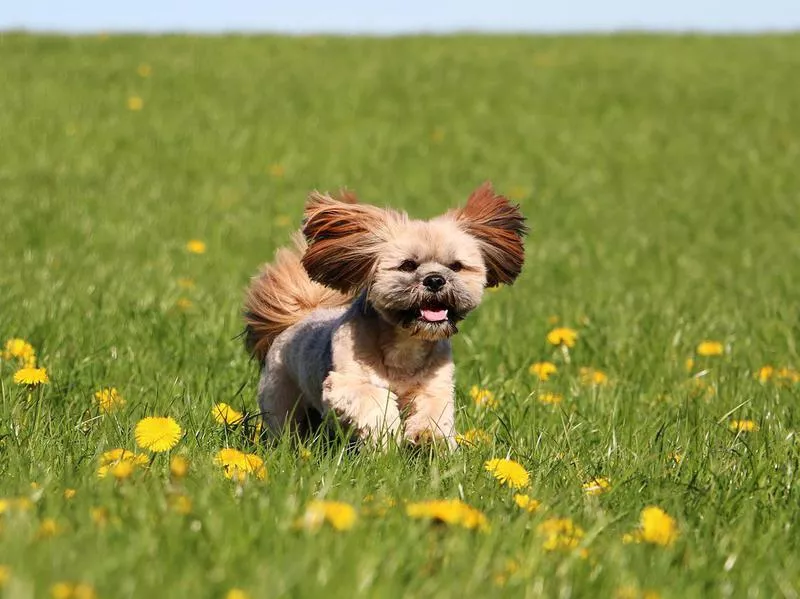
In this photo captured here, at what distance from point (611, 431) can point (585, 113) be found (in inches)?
555

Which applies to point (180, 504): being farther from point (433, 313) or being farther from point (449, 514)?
point (433, 313)

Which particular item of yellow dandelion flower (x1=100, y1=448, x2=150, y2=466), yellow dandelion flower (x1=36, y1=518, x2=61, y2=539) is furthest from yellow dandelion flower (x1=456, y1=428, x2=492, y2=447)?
yellow dandelion flower (x1=36, y1=518, x2=61, y2=539)

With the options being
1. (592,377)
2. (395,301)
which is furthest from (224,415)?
(592,377)

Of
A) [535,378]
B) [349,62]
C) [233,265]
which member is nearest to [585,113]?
[349,62]

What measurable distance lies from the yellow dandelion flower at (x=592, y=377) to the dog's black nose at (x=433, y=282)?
5.84 feet

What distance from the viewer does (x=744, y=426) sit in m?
4.48

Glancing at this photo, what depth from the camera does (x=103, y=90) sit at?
16344 millimetres

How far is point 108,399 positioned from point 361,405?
1152mm

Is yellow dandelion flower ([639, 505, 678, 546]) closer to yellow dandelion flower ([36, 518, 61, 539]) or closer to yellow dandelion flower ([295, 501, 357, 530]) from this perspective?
yellow dandelion flower ([295, 501, 357, 530])

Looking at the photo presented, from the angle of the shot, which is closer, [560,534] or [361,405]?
[560,534]

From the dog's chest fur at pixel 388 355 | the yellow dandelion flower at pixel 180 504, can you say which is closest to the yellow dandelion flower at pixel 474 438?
the dog's chest fur at pixel 388 355

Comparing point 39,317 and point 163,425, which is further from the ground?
point 163,425

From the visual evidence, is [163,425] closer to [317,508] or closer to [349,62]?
[317,508]

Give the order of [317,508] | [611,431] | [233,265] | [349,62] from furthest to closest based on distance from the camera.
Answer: [349,62], [233,265], [611,431], [317,508]
